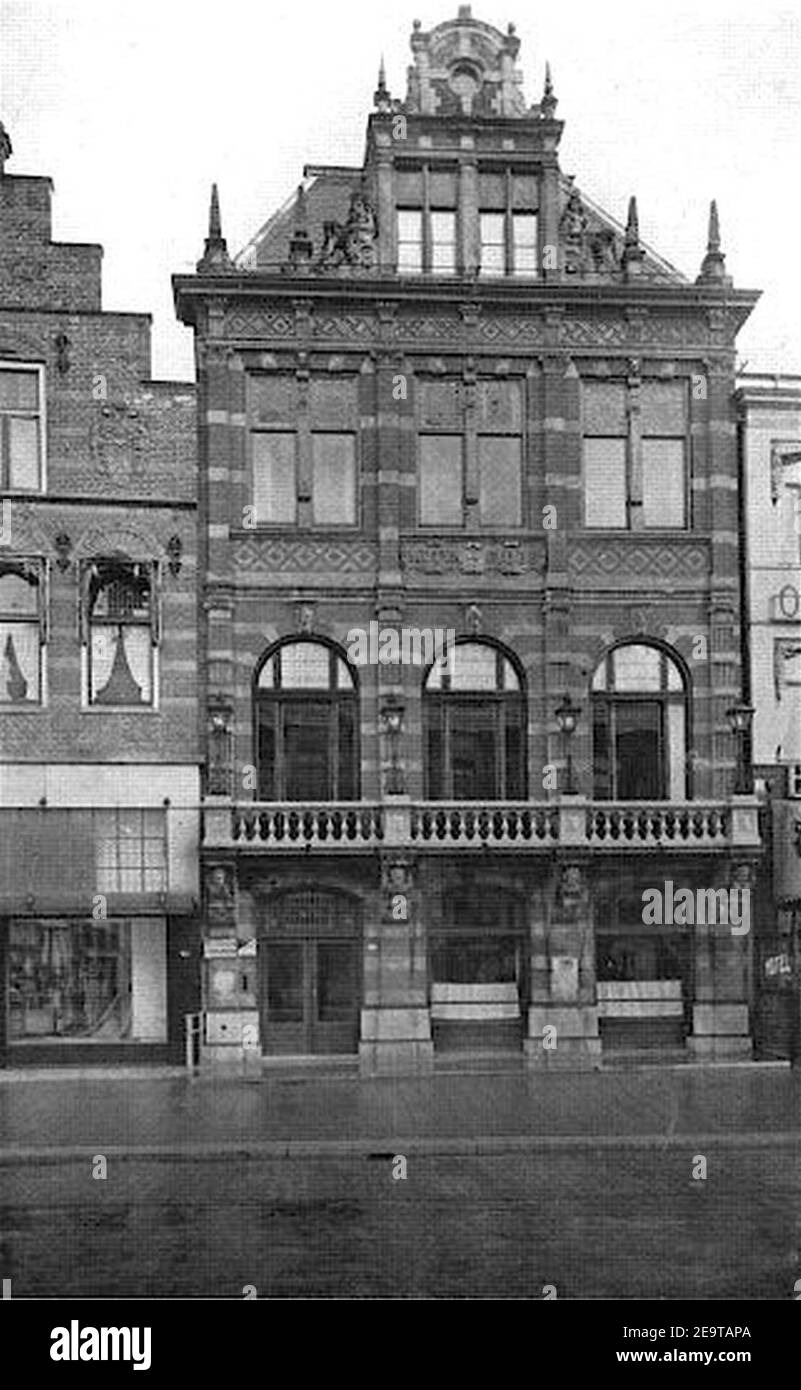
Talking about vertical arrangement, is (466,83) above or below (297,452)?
above

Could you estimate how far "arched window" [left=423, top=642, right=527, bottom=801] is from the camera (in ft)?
78.8

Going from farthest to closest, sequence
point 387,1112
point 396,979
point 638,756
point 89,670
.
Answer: point 638,756, point 396,979, point 89,670, point 387,1112

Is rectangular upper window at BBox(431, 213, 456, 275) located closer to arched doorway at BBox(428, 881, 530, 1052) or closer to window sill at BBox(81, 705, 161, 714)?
window sill at BBox(81, 705, 161, 714)

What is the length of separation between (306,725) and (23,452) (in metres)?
5.62

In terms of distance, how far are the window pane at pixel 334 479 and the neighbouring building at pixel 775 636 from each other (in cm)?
590

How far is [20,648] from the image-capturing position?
2302cm

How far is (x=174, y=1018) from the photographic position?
931 inches

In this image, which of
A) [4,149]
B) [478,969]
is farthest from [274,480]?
[478,969]

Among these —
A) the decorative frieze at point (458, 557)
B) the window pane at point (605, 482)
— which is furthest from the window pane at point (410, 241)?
the decorative frieze at point (458, 557)

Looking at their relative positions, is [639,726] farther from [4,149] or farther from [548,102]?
[4,149]

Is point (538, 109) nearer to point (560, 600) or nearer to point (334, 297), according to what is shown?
point (334, 297)

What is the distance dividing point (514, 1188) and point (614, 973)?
364 inches
